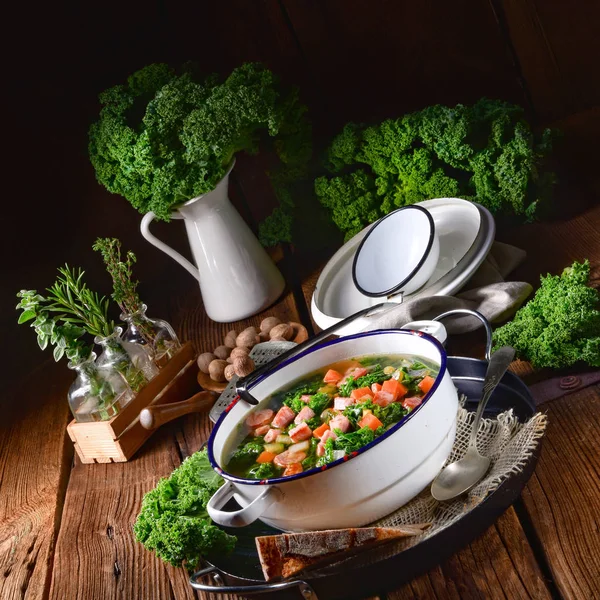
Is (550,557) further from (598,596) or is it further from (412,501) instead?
(412,501)

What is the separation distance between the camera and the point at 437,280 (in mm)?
1919

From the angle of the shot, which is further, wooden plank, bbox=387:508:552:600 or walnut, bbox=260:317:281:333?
walnut, bbox=260:317:281:333

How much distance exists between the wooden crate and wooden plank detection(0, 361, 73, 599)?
108 mm

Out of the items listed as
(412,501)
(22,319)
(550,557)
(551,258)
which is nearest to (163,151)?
(22,319)

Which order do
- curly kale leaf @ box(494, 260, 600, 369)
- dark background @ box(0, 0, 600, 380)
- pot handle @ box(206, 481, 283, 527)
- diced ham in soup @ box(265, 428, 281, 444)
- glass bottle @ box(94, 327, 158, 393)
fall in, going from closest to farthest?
pot handle @ box(206, 481, 283, 527) < diced ham in soup @ box(265, 428, 281, 444) < curly kale leaf @ box(494, 260, 600, 369) < glass bottle @ box(94, 327, 158, 393) < dark background @ box(0, 0, 600, 380)

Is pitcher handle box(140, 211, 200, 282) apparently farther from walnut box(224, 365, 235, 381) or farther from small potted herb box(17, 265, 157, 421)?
walnut box(224, 365, 235, 381)

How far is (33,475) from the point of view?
6.44 ft

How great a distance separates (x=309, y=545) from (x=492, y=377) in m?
0.41

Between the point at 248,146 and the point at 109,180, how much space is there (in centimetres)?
41

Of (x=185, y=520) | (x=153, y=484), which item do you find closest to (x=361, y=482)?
(x=185, y=520)

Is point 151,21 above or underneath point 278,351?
above

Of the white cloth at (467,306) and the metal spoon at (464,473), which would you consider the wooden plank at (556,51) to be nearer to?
the white cloth at (467,306)

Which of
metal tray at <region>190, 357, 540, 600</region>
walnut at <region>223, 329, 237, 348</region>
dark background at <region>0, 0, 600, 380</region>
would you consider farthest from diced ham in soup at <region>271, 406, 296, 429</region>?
dark background at <region>0, 0, 600, 380</region>

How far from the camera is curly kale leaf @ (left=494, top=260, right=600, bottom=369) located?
145cm
